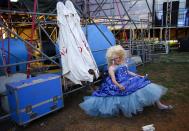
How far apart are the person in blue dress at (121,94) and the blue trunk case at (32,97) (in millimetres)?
498

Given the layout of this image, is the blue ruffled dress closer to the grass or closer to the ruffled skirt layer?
the ruffled skirt layer

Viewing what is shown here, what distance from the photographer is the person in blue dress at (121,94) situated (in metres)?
3.07

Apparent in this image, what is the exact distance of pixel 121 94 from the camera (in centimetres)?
313

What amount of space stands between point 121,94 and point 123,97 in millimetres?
54

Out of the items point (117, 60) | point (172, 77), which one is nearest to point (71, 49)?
point (117, 60)

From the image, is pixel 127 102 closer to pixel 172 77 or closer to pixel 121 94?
pixel 121 94

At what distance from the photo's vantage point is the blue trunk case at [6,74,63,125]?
2.81m

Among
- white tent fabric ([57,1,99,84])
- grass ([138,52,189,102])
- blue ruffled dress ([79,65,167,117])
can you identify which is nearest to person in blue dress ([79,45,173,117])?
blue ruffled dress ([79,65,167,117])

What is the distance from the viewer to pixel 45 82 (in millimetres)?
3072

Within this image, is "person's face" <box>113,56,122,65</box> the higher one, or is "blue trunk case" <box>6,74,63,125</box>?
"person's face" <box>113,56,122,65</box>

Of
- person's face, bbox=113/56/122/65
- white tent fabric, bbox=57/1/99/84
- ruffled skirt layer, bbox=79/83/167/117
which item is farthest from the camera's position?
white tent fabric, bbox=57/1/99/84

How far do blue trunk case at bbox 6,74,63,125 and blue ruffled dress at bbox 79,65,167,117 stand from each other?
1.65 ft

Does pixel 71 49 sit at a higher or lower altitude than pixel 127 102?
higher

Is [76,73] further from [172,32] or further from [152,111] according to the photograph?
[172,32]
